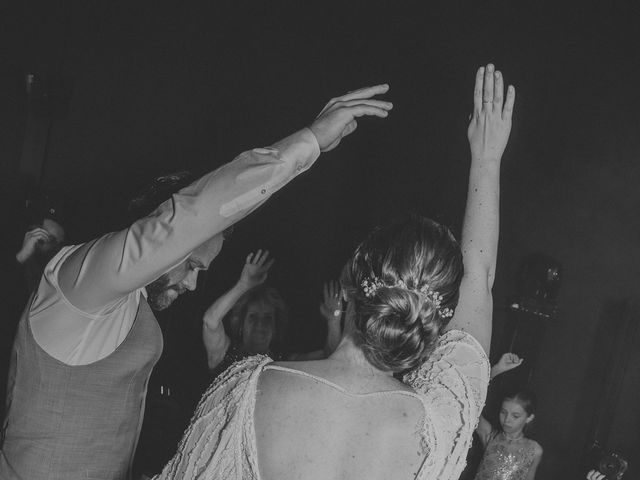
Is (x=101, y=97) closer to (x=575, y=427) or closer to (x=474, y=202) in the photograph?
(x=474, y=202)

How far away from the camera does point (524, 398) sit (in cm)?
339

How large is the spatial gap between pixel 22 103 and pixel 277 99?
1740 mm

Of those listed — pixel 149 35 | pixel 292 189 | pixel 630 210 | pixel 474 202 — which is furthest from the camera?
pixel 292 189

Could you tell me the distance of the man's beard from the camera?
1560mm

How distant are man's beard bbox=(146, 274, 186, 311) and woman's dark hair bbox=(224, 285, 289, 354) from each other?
200 cm

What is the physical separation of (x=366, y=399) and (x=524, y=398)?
2765 millimetres

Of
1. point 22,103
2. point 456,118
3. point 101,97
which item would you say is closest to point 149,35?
point 101,97

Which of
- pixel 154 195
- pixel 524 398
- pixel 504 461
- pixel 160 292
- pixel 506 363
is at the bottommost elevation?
pixel 504 461

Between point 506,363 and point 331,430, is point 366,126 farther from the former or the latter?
point 331,430

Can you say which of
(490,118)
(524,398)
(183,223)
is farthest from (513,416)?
(183,223)

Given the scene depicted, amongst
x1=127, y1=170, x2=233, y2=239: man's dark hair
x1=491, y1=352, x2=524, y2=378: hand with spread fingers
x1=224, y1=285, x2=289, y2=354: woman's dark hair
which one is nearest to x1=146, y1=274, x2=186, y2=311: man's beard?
x1=127, y1=170, x2=233, y2=239: man's dark hair

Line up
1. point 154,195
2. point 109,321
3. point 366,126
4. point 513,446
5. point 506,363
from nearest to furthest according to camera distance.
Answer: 1. point 109,321
2. point 154,195
3. point 506,363
4. point 513,446
5. point 366,126

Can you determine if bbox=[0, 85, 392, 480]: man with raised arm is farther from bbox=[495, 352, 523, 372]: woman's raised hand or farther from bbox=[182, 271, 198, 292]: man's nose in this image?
bbox=[495, 352, 523, 372]: woman's raised hand

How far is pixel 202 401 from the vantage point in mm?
1040
